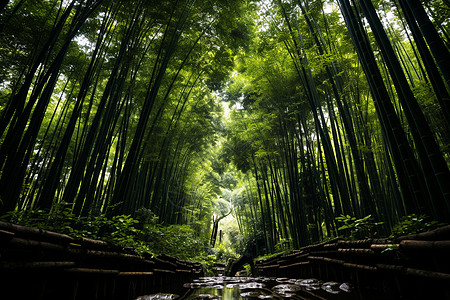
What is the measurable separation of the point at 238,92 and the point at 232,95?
1.14ft

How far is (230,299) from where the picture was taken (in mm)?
2033

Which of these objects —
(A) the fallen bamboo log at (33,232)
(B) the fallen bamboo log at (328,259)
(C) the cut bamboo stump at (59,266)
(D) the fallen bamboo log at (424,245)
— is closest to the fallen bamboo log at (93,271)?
(C) the cut bamboo stump at (59,266)

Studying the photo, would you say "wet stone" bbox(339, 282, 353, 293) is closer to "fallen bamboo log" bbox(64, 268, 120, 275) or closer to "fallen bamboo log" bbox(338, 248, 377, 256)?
"fallen bamboo log" bbox(338, 248, 377, 256)

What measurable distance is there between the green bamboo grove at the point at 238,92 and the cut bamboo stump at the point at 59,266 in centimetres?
51

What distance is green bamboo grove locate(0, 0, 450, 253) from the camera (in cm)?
162

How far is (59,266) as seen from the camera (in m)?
1.16

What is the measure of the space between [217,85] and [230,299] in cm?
484

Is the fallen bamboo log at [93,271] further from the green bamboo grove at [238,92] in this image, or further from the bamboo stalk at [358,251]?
the bamboo stalk at [358,251]

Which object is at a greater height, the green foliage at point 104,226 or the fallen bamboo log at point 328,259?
the green foliage at point 104,226

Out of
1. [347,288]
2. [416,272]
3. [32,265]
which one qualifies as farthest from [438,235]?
[32,265]

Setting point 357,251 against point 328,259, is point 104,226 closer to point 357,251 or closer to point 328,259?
point 357,251

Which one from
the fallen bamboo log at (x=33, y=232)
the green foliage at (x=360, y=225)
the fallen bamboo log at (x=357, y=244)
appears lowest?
the fallen bamboo log at (x=357, y=244)

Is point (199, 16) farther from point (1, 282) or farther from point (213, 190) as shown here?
point (213, 190)

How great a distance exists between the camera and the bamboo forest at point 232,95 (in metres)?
1.58
